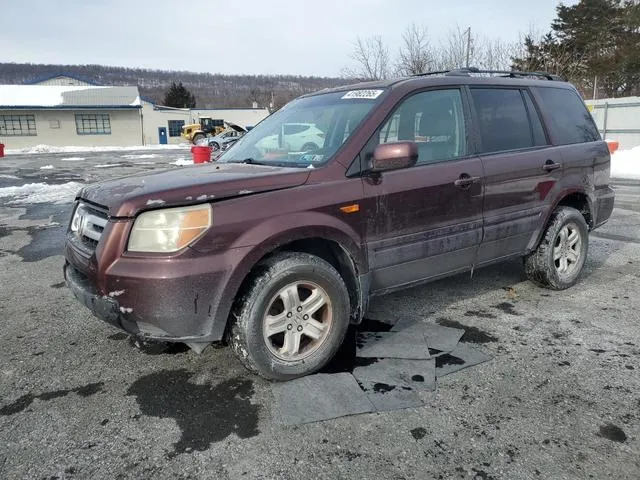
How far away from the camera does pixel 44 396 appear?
3.05 meters

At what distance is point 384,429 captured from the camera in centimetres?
266

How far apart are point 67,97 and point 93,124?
310 cm

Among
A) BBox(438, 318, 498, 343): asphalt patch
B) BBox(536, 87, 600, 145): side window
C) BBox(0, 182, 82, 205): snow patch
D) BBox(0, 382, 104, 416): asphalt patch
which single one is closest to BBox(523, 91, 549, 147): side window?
BBox(536, 87, 600, 145): side window

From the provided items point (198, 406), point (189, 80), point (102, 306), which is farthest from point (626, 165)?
point (189, 80)

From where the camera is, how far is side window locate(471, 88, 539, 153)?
410 cm

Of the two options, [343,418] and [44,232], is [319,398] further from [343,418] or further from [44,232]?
[44,232]

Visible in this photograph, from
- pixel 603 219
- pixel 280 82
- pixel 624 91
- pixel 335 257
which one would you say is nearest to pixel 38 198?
pixel 335 257

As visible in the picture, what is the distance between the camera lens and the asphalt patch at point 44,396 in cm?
291

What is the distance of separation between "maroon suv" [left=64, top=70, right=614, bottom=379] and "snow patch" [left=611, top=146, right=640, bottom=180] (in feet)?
40.5

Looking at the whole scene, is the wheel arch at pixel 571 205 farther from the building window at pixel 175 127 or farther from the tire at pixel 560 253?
the building window at pixel 175 127

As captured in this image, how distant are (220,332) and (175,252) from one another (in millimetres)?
535

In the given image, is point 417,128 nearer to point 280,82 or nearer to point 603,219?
point 603,219

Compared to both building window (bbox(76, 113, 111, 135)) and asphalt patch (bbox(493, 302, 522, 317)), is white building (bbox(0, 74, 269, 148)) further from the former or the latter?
asphalt patch (bbox(493, 302, 522, 317))

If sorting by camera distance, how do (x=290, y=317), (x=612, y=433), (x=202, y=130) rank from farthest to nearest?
(x=202, y=130)
(x=290, y=317)
(x=612, y=433)
